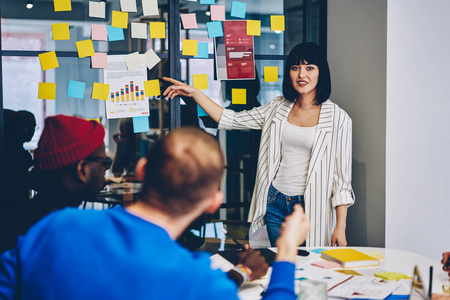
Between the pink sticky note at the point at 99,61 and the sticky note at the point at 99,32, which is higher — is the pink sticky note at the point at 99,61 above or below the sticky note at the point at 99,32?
below

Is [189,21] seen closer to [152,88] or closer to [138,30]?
[138,30]

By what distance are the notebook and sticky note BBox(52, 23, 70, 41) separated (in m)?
1.88

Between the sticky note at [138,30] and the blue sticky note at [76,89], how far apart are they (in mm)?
420

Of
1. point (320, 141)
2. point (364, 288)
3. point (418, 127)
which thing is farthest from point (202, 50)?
point (364, 288)

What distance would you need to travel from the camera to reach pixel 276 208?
8.77 feet

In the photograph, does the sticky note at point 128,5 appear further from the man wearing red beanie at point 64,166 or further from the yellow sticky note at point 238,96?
the man wearing red beanie at point 64,166

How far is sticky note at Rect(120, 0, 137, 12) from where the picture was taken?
2875 millimetres

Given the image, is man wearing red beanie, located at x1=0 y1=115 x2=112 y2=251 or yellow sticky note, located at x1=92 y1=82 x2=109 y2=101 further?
yellow sticky note, located at x1=92 y1=82 x2=109 y2=101

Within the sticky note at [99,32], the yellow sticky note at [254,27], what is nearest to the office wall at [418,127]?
the yellow sticky note at [254,27]

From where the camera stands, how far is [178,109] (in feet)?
9.78

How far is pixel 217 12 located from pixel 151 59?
518 mm

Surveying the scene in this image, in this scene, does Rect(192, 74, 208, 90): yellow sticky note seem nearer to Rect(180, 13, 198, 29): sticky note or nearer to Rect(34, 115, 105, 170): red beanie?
Rect(180, 13, 198, 29): sticky note

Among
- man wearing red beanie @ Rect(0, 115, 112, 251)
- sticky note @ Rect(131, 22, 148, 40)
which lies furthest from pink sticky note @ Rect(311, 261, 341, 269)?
sticky note @ Rect(131, 22, 148, 40)

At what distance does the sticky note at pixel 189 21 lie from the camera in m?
2.96
